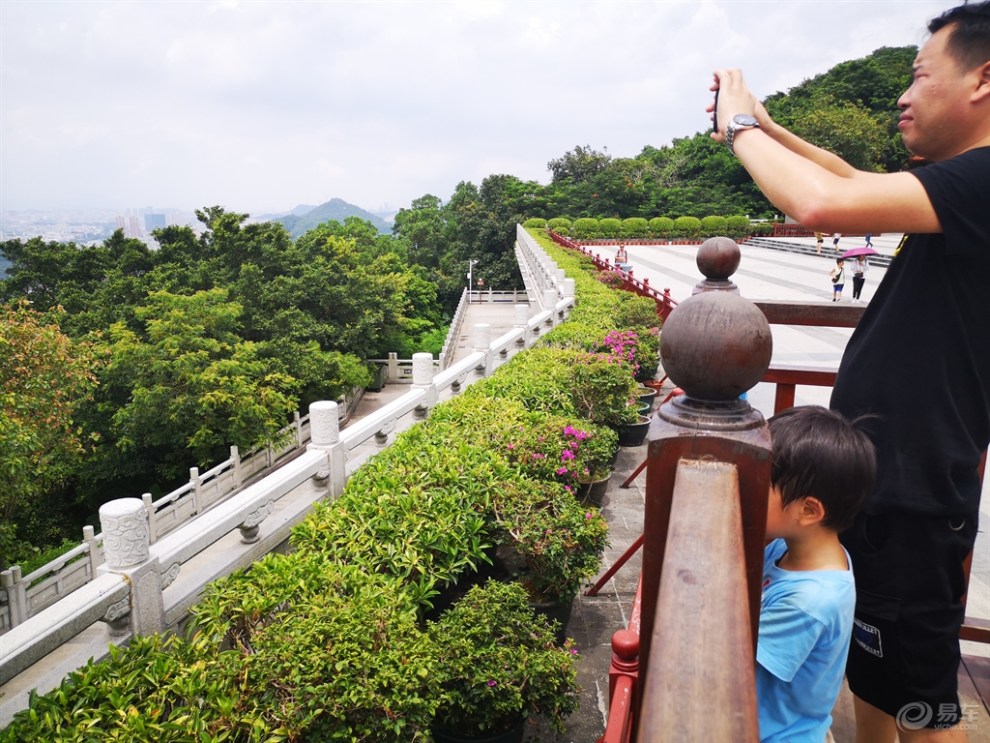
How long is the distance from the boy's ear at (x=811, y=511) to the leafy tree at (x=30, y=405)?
9693 millimetres

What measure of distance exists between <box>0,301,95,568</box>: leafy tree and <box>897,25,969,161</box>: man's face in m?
9.92

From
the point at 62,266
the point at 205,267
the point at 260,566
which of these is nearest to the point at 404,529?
the point at 260,566

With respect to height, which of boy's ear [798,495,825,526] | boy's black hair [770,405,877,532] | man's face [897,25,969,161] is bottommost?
boy's ear [798,495,825,526]

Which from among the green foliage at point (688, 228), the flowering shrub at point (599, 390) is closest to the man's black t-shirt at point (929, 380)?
the flowering shrub at point (599, 390)

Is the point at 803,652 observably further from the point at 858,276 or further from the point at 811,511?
the point at 858,276

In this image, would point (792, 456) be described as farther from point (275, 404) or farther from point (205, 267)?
point (205, 267)

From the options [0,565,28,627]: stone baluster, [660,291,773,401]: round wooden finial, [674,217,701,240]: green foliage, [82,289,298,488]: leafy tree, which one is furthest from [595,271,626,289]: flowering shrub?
[674,217,701,240]: green foliage

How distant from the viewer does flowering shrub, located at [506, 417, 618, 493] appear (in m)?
3.93

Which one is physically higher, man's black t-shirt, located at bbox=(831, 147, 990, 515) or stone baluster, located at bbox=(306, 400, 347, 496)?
man's black t-shirt, located at bbox=(831, 147, 990, 515)

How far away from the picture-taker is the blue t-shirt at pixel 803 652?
126cm

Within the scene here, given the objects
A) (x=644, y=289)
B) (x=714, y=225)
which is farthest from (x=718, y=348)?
(x=714, y=225)

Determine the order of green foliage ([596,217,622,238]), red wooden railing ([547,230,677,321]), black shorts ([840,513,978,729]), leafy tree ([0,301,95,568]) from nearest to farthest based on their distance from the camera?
black shorts ([840,513,978,729])
leafy tree ([0,301,95,568])
red wooden railing ([547,230,677,321])
green foliage ([596,217,622,238])

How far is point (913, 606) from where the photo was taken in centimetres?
136

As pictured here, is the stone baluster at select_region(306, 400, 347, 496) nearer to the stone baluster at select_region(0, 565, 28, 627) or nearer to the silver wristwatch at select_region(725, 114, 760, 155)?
the silver wristwatch at select_region(725, 114, 760, 155)
